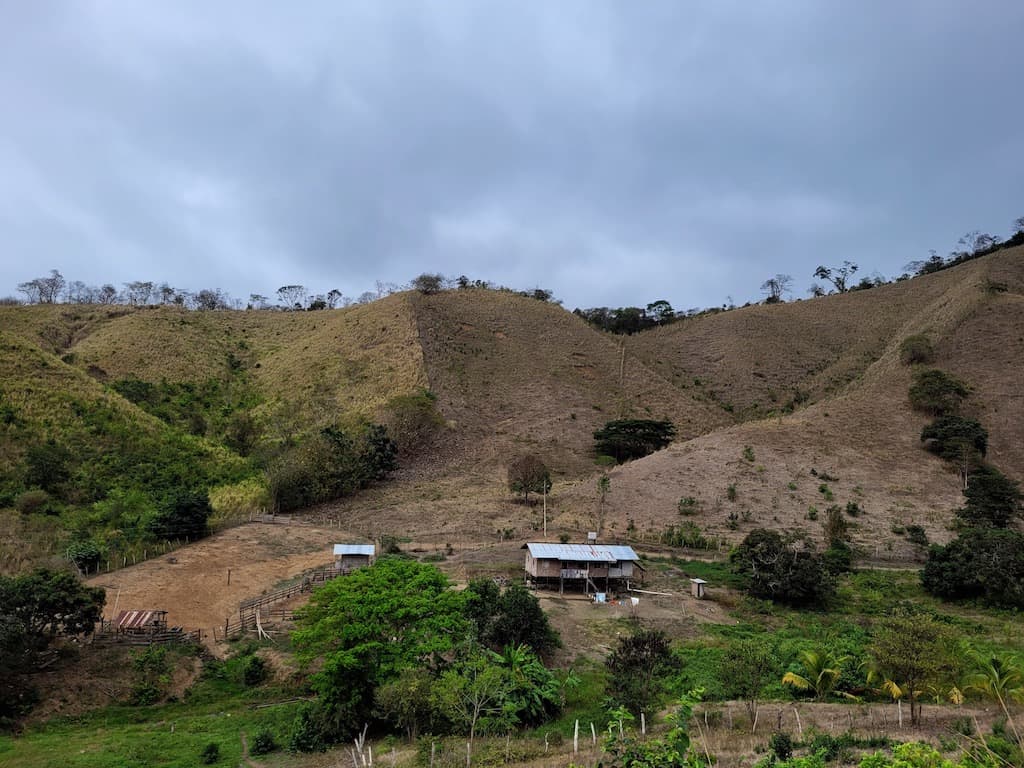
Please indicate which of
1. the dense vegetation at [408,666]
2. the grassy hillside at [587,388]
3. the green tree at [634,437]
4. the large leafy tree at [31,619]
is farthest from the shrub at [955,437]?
the large leafy tree at [31,619]

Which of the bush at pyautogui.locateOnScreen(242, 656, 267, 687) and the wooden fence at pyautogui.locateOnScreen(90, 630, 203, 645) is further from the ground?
the wooden fence at pyautogui.locateOnScreen(90, 630, 203, 645)

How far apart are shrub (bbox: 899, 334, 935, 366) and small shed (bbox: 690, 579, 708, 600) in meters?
45.4

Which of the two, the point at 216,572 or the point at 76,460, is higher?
the point at 76,460

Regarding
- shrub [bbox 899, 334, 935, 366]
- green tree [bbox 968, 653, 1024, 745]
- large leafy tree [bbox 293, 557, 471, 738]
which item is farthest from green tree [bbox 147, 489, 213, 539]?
shrub [bbox 899, 334, 935, 366]

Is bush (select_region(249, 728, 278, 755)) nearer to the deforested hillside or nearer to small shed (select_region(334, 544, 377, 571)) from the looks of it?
small shed (select_region(334, 544, 377, 571))

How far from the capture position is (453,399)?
6531 centimetres

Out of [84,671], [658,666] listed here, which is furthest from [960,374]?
[84,671]

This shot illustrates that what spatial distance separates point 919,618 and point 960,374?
168 ft

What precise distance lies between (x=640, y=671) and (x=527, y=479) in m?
25.7

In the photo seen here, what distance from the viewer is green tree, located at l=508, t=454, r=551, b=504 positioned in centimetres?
4478

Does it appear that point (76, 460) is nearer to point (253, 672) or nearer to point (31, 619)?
point (31, 619)

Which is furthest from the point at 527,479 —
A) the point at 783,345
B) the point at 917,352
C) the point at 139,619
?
the point at 783,345

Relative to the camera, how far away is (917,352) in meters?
61.8

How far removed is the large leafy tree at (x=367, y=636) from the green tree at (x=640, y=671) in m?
4.99
